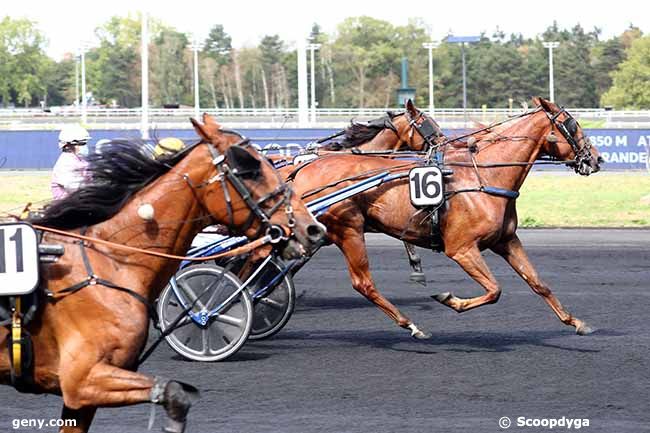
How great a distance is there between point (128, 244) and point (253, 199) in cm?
59

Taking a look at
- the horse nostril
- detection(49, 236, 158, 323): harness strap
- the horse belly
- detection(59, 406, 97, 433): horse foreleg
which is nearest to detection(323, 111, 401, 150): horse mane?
the horse belly

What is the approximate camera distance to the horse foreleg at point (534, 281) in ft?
27.6

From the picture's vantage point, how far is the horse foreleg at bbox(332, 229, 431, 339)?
8492mm

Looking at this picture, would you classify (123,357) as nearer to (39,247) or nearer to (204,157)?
(39,247)

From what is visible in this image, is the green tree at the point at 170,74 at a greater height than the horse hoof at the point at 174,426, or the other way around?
the green tree at the point at 170,74

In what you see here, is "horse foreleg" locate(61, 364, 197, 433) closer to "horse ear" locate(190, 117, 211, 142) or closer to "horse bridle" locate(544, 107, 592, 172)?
"horse ear" locate(190, 117, 211, 142)

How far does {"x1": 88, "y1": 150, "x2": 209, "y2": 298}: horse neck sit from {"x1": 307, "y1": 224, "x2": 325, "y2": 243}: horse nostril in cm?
→ 49

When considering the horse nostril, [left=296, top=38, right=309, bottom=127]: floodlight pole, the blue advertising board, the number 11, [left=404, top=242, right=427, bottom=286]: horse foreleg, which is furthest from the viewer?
the blue advertising board

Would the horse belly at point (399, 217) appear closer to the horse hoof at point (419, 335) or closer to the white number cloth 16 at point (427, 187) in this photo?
the white number cloth 16 at point (427, 187)

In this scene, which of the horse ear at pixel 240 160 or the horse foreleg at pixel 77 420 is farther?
the horse ear at pixel 240 160

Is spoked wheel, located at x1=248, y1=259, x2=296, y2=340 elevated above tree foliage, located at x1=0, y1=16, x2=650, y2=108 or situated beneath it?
situated beneath

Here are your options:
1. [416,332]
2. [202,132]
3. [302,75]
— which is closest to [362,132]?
[416,332]

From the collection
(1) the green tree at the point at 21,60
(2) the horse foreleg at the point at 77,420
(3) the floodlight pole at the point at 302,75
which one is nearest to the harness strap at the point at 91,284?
(2) the horse foreleg at the point at 77,420

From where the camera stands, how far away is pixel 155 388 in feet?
14.6
